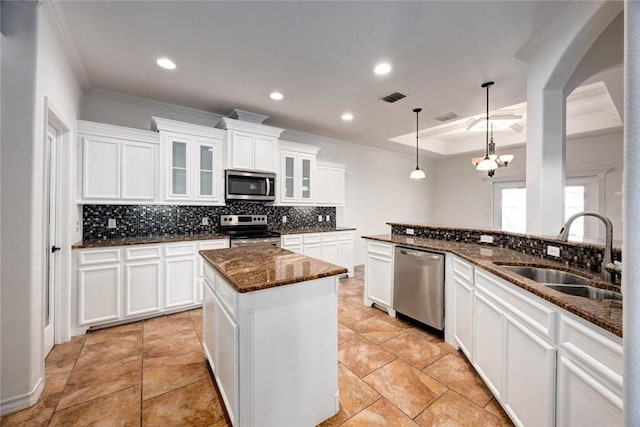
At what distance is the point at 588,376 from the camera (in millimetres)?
1080

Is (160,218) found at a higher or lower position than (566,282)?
higher

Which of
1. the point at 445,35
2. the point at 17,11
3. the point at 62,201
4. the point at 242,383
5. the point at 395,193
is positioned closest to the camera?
the point at 242,383

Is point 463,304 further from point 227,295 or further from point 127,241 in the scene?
point 127,241

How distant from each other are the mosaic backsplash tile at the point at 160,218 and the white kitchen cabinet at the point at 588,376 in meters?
3.95

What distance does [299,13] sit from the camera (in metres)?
2.04

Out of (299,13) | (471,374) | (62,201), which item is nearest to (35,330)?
(62,201)

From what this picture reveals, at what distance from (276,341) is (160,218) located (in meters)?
3.01

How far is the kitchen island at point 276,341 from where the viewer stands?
139 cm

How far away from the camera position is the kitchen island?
1.39m

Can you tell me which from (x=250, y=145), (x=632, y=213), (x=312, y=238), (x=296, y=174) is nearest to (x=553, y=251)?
Answer: (x=632, y=213)

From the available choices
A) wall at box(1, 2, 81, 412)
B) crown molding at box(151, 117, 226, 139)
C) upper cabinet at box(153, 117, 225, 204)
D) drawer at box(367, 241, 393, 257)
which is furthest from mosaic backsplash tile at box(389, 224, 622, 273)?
wall at box(1, 2, 81, 412)

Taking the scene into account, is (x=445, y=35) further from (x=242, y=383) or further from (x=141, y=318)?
(x=141, y=318)

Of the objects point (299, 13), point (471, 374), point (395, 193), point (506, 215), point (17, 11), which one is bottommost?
point (471, 374)

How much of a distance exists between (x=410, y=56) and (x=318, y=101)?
141cm
